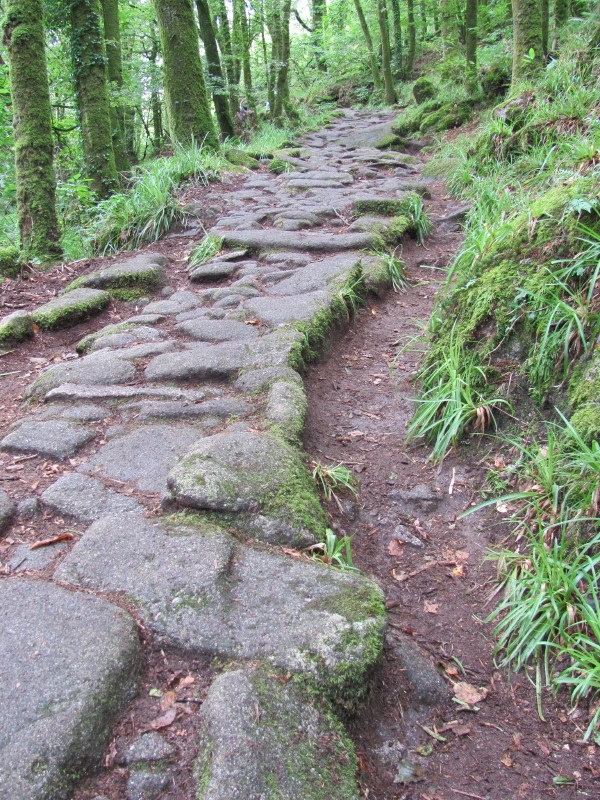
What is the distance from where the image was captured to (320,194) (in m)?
6.50

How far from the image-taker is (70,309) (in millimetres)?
3914

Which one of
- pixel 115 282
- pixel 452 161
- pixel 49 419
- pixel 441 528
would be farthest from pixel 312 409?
pixel 452 161

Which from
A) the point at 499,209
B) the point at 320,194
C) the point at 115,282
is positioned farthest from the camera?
the point at 320,194

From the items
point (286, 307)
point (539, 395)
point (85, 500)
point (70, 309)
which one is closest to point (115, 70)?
point (70, 309)

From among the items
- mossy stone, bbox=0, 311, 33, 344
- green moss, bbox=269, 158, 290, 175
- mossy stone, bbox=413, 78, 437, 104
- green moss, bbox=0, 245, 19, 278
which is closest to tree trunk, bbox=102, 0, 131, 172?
green moss, bbox=269, 158, 290, 175

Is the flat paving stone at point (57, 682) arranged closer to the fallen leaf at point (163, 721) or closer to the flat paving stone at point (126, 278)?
the fallen leaf at point (163, 721)

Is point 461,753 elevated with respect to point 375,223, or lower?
lower

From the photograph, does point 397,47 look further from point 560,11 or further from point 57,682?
point 57,682

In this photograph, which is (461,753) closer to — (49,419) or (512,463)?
(512,463)

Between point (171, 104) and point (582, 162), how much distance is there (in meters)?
6.41

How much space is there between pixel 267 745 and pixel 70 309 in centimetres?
339

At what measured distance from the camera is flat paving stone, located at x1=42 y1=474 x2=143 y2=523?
1911 millimetres

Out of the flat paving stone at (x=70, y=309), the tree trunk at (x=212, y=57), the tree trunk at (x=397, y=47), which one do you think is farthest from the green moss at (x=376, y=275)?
the tree trunk at (x=397, y=47)

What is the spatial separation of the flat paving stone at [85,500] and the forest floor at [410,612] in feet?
0.17
